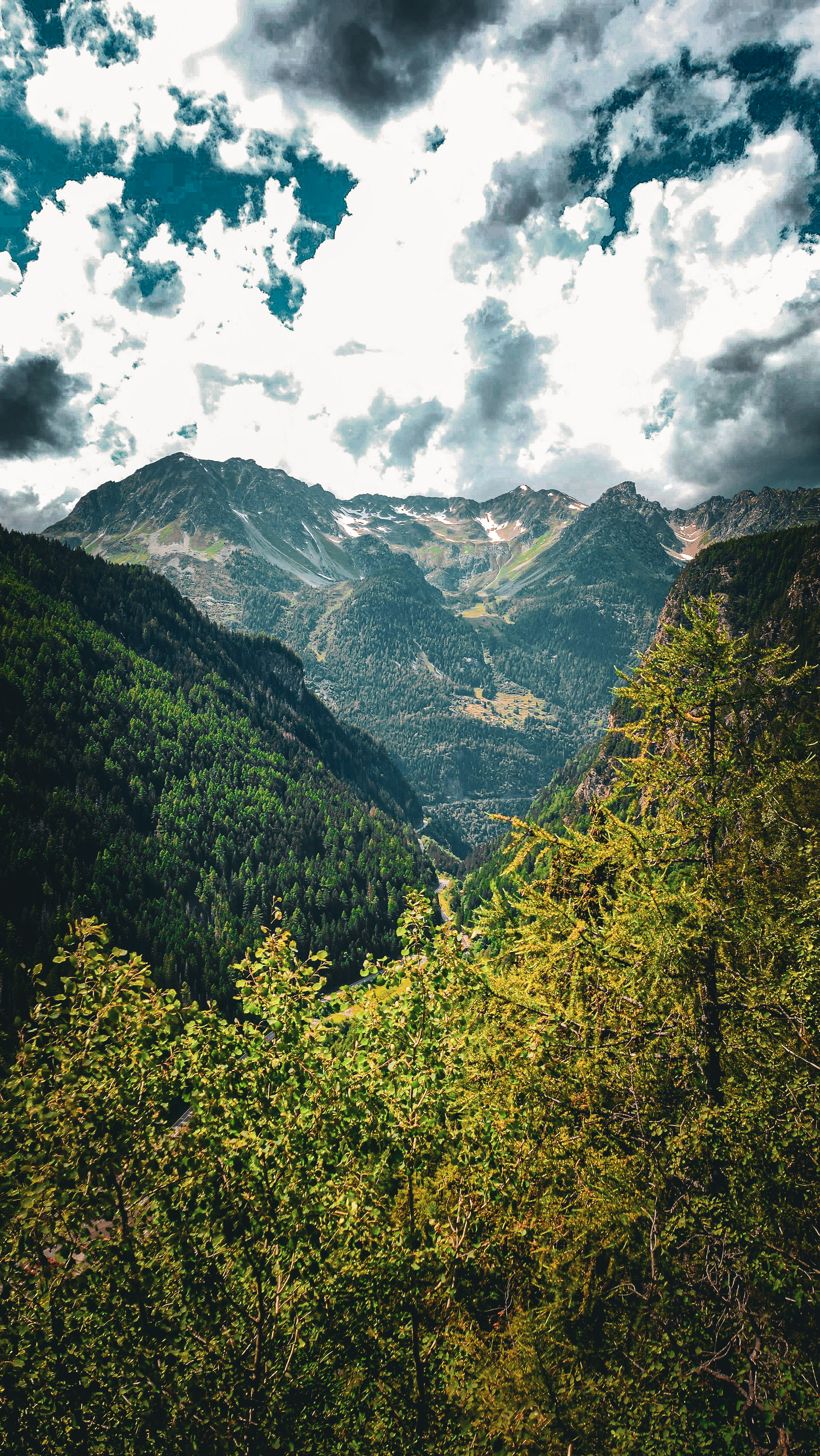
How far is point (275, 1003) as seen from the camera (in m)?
11.1

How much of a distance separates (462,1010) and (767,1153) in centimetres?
571

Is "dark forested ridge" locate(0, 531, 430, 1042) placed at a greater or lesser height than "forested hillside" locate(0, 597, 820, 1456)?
lesser

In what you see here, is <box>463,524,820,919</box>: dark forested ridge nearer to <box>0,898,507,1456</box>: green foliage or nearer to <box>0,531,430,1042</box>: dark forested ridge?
<box>0,531,430,1042</box>: dark forested ridge

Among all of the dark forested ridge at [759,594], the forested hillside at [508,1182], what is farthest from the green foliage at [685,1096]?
the dark forested ridge at [759,594]

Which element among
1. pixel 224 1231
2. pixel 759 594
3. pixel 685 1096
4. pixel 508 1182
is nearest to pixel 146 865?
pixel 224 1231

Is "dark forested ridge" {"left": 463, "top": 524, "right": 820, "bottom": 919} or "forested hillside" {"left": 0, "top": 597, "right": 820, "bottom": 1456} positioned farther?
"dark forested ridge" {"left": 463, "top": 524, "right": 820, "bottom": 919}

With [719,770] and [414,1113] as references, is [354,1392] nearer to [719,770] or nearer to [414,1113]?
[414,1113]

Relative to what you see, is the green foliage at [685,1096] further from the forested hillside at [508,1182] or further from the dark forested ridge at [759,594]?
the dark forested ridge at [759,594]

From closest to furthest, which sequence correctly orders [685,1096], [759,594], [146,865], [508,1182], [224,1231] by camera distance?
1. [685,1096]
2. [224,1231]
3. [508,1182]
4. [146,865]
5. [759,594]

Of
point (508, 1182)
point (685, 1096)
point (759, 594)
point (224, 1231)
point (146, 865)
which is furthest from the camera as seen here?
point (759, 594)

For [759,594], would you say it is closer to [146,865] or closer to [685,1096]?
[146,865]

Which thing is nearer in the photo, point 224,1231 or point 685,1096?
point 685,1096

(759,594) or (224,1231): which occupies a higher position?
(759,594)

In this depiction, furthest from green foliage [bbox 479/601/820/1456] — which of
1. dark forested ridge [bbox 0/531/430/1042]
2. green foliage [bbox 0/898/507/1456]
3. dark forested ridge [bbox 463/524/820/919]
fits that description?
dark forested ridge [bbox 463/524/820/919]
